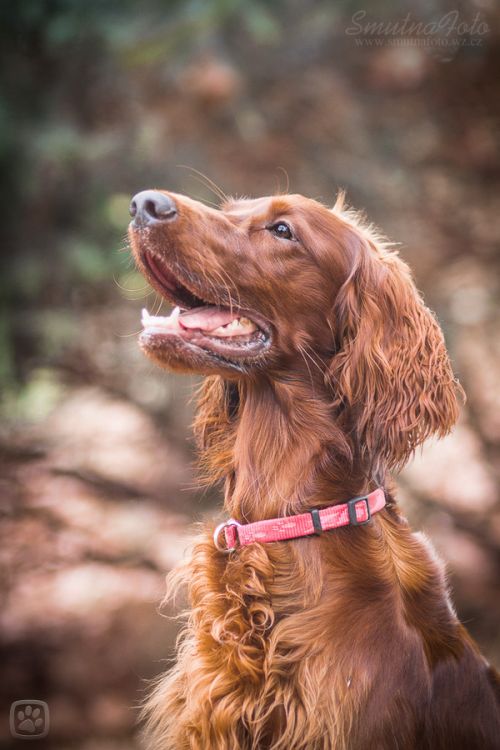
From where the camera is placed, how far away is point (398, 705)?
1.87 meters

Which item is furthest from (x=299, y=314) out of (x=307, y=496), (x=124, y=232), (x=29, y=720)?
(x=29, y=720)

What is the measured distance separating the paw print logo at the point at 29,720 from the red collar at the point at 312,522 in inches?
96.0

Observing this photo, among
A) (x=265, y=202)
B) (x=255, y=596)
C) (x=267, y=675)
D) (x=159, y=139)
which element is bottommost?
(x=267, y=675)

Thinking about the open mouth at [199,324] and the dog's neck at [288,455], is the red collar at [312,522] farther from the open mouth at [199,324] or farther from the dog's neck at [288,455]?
the open mouth at [199,324]

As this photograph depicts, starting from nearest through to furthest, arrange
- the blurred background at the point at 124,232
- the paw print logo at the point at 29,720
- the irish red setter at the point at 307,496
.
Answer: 1. the irish red setter at the point at 307,496
2. the paw print logo at the point at 29,720
3. the blurred background at the point at 124,232

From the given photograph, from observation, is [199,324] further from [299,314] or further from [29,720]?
[29,720]

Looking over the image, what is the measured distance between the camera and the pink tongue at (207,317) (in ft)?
6.87

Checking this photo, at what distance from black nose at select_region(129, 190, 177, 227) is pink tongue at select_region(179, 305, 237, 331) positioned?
0.29m

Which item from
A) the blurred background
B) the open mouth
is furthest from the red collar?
the blurred background

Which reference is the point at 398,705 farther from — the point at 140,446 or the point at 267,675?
the point at 140,446

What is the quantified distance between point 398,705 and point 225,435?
973 millimetres

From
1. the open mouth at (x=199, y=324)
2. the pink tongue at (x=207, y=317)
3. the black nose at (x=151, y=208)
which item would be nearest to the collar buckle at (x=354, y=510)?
the open mouth at (x=199, y=324)

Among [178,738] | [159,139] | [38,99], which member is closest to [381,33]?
[159,139]

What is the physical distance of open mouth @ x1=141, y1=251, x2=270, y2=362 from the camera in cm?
201
